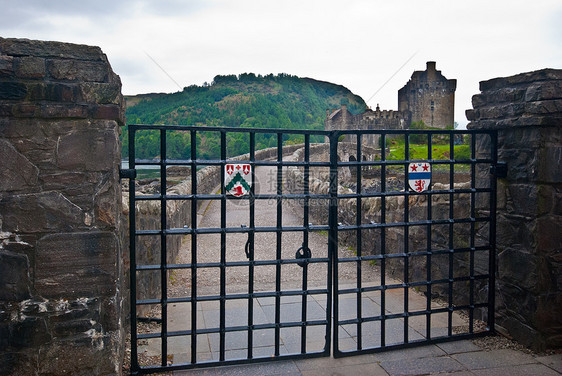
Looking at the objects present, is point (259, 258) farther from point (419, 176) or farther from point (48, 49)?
point (48, 49)

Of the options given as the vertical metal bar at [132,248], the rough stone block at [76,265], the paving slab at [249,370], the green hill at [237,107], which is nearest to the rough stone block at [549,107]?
the paving slab at [249,370]

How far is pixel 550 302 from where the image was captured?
4.34m

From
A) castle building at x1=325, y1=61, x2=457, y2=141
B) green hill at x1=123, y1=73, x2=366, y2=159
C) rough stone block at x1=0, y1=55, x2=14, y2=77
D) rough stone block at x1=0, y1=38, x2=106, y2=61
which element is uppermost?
castle building at x1=325, y1=61, x2=457, y2=141

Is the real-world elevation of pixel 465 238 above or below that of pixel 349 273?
above

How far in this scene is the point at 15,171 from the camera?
10.3ft

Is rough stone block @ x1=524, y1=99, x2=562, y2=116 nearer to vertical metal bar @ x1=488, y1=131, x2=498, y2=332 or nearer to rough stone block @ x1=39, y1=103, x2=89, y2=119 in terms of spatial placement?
vertical metal bar @ x1=488, y1=131, x2=498, y2=332

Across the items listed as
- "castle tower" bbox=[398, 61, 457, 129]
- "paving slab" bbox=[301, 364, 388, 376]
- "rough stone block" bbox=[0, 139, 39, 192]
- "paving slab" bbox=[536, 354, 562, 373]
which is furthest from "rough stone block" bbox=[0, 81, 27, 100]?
"castle tower" bbox=[398, 61, 457, 129]

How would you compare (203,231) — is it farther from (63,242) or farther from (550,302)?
(550,302)

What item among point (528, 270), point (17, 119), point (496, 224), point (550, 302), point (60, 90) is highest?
point (60, 90)

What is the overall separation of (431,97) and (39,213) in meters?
65.4

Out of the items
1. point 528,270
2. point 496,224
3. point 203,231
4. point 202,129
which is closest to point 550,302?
point 528,270

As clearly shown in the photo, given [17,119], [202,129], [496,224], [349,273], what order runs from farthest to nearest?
[349,273], [496,224], [202,129], [17,119]

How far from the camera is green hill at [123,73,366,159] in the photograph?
1798 cm

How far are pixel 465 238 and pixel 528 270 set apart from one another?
1.03 m
